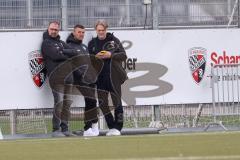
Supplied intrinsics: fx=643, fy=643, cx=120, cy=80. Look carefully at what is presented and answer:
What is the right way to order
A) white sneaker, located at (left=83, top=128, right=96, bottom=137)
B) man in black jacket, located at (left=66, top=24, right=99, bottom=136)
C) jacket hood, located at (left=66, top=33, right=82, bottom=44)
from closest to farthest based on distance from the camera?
white sneaker, located at (left=83, top=128, right=96, bottom=137)
man in black jacket, located at (left=66, top=24, right=99, bottom=136)
jacket hood, located at (left=66, top=33, right=82, bottom=44)

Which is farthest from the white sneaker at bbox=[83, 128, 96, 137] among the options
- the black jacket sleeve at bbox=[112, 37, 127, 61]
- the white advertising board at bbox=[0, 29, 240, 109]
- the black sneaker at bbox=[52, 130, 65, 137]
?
the black jacket sleeve at bbox=[112, 37, 127, 61]

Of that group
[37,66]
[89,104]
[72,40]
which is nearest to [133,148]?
[89,104]

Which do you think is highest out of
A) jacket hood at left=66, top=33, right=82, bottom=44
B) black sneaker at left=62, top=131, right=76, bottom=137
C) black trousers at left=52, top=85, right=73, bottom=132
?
jacket hood at left=66, top=33, right=82, bottom=44

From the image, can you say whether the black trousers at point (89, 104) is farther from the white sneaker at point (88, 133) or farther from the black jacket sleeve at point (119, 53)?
A: the black jacket sleeve at point (119, 53)

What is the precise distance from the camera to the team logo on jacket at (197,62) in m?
12.4

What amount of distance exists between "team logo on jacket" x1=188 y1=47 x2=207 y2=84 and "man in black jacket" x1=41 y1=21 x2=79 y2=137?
236 centimetres

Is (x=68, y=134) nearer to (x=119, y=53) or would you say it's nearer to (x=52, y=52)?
(x=52, y=52)

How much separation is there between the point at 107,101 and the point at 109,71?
0.56 metres

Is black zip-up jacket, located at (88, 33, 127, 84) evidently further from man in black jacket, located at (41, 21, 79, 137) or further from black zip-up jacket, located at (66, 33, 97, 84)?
man in black jacket, located at (41, 21, 79, 137)

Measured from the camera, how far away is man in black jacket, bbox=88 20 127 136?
1122 cm

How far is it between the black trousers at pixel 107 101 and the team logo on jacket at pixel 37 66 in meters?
1.12

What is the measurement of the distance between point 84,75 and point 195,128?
2371 millimetres

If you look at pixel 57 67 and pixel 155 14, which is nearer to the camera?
pixel 57 67

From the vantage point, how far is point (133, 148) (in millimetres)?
7930
